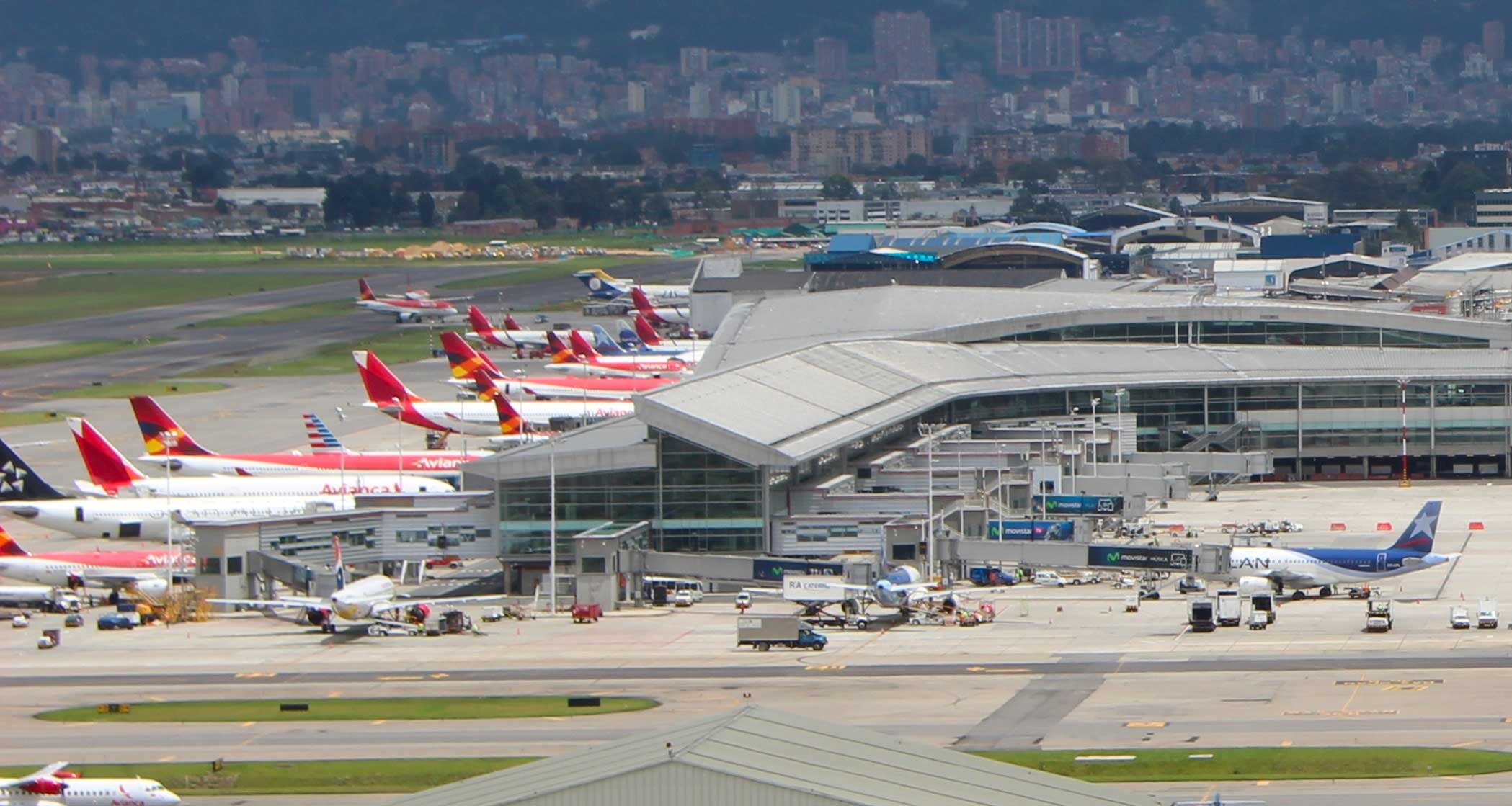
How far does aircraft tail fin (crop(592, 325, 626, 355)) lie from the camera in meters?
161

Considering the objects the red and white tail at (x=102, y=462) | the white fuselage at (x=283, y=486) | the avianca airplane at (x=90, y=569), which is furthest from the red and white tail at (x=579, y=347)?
the avianca airplane at (x=90, y=569)

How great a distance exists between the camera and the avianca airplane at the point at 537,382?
13025 cm

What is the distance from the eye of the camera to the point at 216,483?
307 ft

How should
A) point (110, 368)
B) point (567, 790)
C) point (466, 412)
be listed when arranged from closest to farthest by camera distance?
point (567, 790) < point (466, 412) < point (110, 368)

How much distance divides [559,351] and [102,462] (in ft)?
207

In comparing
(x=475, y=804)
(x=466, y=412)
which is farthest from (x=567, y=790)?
(x=466, y=412)

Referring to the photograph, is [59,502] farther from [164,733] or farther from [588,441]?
[164,733]

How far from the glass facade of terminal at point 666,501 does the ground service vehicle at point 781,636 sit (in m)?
14.1

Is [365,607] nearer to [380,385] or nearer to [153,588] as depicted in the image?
[153,588]

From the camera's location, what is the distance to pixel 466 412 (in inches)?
4719

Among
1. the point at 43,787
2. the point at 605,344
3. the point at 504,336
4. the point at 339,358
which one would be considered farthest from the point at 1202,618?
the point at 504,336

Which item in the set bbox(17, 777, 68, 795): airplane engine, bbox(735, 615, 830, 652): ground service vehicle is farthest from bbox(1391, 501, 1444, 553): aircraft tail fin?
bbox(17, 777, 68, 795): airplane engine

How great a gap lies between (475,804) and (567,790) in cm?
125

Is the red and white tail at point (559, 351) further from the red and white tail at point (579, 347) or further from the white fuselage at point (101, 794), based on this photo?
the white fuselage at point (101, 794)
